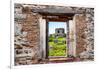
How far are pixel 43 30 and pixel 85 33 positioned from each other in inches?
22.1

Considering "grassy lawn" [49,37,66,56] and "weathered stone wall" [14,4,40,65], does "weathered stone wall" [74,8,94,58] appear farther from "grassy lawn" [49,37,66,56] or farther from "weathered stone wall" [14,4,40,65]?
"weathered stone wall" [14,4,40,65]

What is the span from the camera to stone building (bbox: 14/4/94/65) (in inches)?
90.1

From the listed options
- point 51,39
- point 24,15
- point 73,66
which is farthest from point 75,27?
point 24,15

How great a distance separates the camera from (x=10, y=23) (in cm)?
224

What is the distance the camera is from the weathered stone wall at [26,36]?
2.28m

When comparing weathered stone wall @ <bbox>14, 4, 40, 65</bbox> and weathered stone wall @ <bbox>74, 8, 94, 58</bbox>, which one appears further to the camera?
weathered stone wall @ <bbox>74, 8, 94, 58</bbox>

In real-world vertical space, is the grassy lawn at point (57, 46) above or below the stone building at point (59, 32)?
below

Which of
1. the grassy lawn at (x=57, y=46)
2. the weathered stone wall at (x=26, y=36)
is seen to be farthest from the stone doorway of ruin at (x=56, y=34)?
the weathered stone wall at (x=26, y=36)

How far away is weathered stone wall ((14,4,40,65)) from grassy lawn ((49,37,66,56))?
170mm

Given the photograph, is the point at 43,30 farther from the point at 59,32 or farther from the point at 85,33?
the point at 85,33

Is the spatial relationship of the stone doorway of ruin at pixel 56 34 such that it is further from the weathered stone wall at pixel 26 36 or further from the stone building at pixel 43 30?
the weathered stone wall at pixel 26 36

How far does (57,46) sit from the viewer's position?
2.43 m

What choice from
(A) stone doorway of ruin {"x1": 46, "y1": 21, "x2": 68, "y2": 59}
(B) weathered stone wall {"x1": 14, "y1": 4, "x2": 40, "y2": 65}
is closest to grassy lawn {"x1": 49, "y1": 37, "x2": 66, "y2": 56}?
(A) stone doorway of ruin {"x1": 46, "y1": 21, "x2": 68, "y2": 59}
